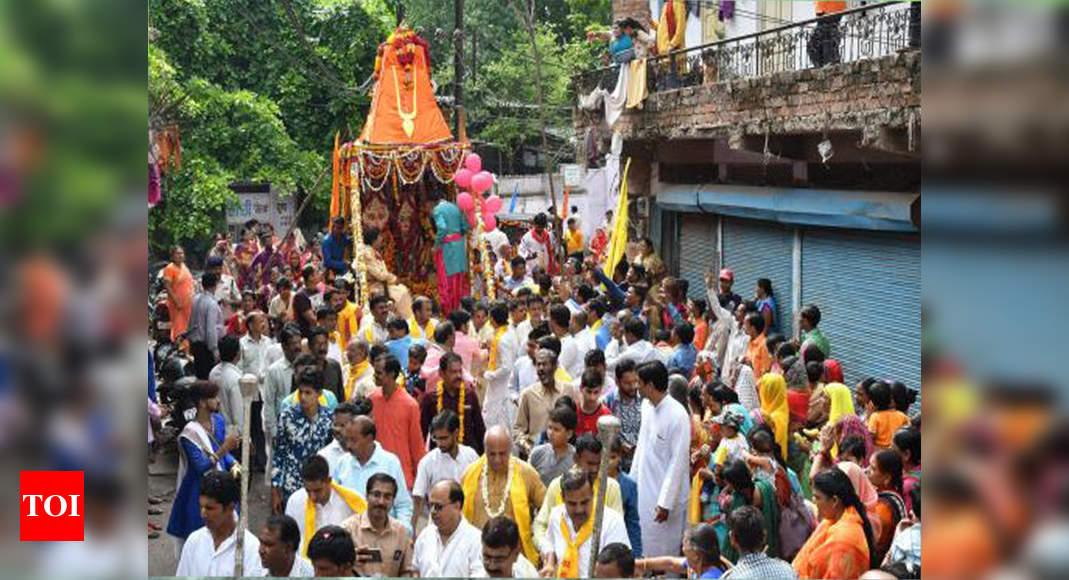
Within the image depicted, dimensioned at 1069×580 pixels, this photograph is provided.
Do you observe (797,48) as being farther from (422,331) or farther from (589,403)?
(589,403)

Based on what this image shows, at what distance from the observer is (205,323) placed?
1036 cm

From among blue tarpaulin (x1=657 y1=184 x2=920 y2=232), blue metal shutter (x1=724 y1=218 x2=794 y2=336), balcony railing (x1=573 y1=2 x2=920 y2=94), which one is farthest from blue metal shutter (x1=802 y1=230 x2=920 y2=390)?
balcony railing (x1=573 y1=2 x2=920 y2=94)

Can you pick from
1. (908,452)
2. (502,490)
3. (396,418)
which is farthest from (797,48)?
(502,490)

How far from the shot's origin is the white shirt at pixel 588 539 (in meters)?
4.84

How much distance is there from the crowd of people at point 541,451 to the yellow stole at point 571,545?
1 cm

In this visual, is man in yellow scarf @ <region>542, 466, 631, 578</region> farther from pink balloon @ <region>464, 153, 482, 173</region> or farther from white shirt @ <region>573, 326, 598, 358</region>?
pink balloon @ <region>464, 153, 482, 173</region>

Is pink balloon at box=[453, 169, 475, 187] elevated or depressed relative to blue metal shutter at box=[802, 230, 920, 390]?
elevated

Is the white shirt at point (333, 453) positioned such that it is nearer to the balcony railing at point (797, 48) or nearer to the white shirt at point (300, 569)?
the white shirt at point (300, 569)

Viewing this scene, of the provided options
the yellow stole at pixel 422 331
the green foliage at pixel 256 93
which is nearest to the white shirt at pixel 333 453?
the yellow stole at pixel 422 331

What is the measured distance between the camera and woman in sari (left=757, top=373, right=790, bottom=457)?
704cm

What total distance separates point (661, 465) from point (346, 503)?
163 cm

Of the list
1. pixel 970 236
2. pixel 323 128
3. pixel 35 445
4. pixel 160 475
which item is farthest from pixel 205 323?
pixel 323 128

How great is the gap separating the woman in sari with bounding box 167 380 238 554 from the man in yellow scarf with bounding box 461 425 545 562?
1261mm

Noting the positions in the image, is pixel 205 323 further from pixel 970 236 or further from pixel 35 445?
pixel 970 236
